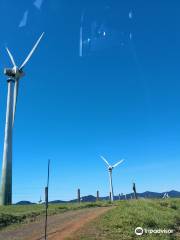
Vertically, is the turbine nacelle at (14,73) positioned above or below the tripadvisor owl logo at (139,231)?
above

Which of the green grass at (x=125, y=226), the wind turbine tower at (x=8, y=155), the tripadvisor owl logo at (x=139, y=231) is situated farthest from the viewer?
the wind turbine tower at (x=8, y=155)

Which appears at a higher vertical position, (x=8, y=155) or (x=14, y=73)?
(x=14, y=73)

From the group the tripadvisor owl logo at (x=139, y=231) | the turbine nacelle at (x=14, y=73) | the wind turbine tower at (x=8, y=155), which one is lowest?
the tripadvisor owl logo at (x=139, y=231)

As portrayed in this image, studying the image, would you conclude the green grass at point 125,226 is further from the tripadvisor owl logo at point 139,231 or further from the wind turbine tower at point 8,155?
the wind turbine tower at point 8,155

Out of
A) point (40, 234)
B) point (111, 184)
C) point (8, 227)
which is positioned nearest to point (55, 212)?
point (8, 227)

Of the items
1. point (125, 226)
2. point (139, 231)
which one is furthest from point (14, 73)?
point (139, 231)

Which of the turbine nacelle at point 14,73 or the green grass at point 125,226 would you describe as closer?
the green grass at point 125,226

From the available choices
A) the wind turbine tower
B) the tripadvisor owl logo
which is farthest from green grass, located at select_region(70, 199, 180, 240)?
the wind turbine tower

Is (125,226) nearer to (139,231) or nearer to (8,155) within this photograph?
(139,231)

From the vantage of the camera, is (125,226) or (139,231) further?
(125,226)

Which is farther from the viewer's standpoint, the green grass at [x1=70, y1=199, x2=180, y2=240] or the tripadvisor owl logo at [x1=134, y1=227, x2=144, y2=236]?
the tripadvisor owl logo at [x1=134, y1=227, x2=144, y2=236]

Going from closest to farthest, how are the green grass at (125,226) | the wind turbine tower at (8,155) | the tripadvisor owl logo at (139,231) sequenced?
the green grass at (125,226)
the tripadvisor owl logo at (139,231)
the wind turbine tower at (8,155)

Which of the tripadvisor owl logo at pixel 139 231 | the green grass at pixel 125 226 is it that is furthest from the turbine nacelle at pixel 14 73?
the tripadvisor owl logo at pixel 139 231

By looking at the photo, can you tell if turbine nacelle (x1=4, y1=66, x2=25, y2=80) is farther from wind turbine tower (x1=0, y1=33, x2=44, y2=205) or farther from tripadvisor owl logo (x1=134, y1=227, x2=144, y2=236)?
tripadvisor owl logo (x1=134, y1=227, x2=144, y2=236)
